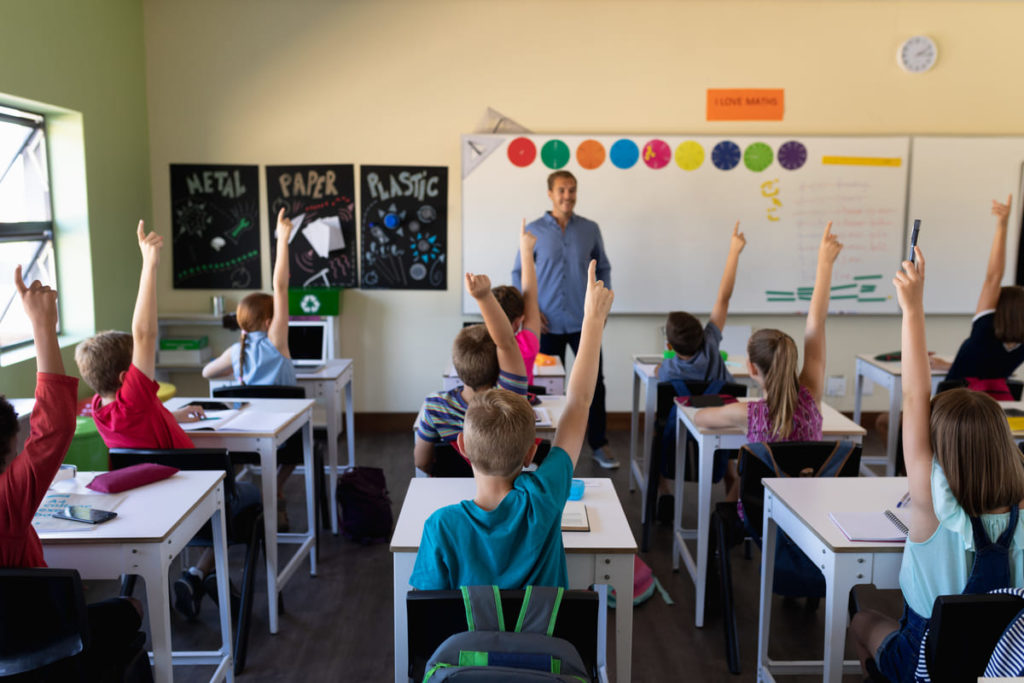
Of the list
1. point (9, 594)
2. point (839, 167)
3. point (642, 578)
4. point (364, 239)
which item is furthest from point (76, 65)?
point (839, 167)

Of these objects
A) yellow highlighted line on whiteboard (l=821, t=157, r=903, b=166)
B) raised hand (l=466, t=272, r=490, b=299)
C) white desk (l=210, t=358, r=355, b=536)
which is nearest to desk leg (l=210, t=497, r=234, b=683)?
raised hand (l=466, t=272, r=490, b=299)

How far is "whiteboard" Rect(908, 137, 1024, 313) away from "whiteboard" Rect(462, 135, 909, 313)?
19cm

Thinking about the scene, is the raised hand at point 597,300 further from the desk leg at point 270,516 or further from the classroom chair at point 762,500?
the desk leg at point 270,516

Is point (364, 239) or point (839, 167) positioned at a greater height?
point (839, 167)

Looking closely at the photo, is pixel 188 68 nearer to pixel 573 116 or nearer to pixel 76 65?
pixel 76 65

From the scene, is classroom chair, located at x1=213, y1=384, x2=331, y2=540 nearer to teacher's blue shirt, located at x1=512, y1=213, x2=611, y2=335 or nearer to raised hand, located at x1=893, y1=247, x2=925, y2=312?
teacher's blue shirt, located at x1=512, y1=213, x2=611, y2=335

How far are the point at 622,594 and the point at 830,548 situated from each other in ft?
1.74

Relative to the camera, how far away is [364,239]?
5645mm

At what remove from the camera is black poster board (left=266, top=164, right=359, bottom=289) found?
5566 millimetres

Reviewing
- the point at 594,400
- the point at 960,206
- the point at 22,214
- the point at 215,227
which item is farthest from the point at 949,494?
the point at 215,227

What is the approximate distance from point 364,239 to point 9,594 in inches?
162

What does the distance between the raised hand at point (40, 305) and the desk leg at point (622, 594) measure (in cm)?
146

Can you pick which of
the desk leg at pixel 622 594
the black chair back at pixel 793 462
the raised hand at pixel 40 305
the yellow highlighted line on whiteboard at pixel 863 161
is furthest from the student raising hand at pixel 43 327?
the yellow highlighted line on whiteboard at pixel 863 161

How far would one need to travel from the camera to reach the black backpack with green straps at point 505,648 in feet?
4.46
